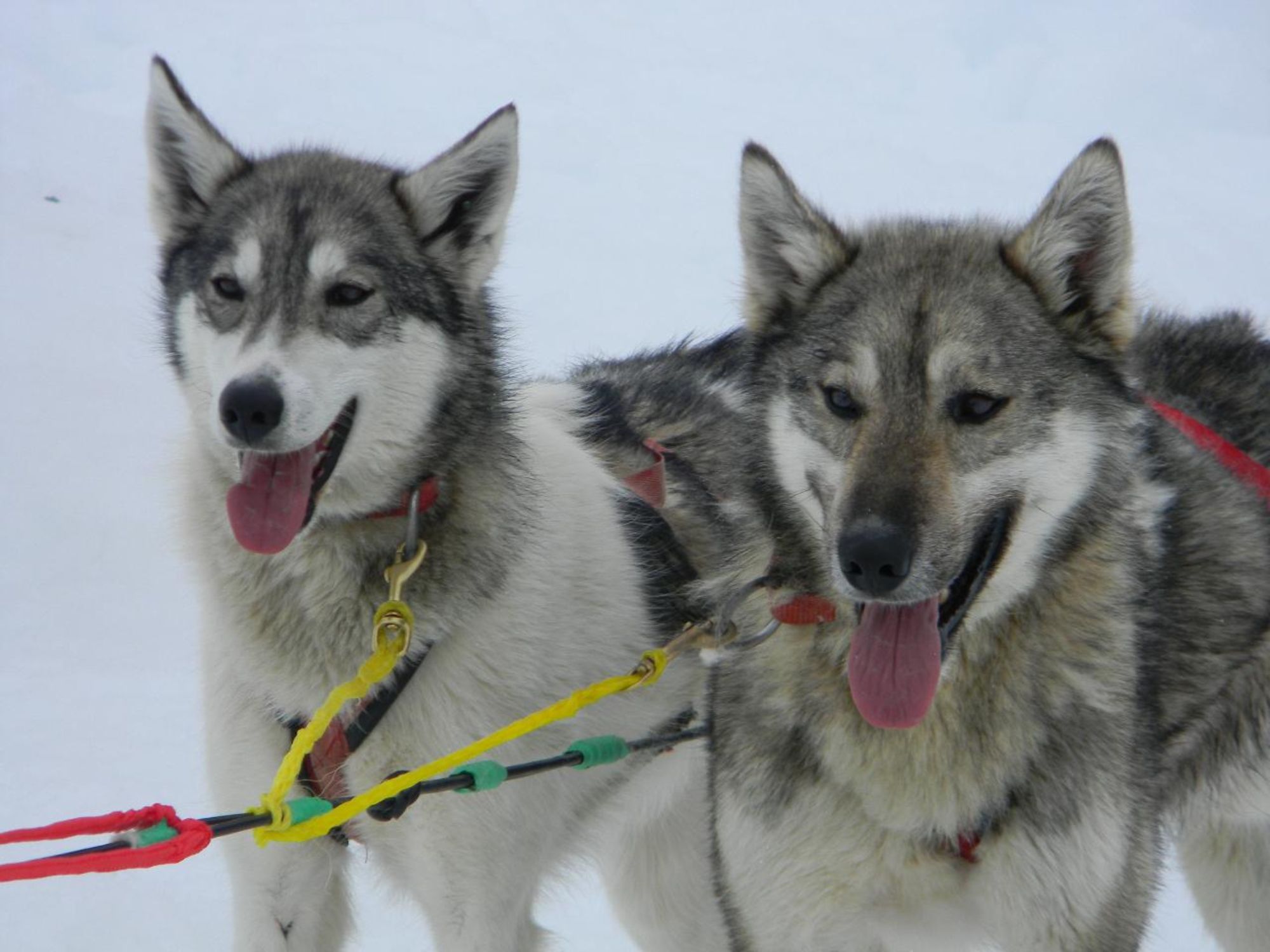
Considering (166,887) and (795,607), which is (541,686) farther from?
(166,887)

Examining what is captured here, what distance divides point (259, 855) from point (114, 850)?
69cm

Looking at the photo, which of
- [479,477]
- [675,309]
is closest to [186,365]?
[479,477]

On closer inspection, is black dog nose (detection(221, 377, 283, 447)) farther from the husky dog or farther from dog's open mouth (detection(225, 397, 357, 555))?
dog's open mouth (detection(225, 397, 357, 555))

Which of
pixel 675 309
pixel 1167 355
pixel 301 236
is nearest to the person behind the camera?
pixel 301 236

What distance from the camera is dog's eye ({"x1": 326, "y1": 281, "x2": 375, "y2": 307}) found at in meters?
2.59

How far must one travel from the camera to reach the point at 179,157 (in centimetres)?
282

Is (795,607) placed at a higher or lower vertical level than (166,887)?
higher

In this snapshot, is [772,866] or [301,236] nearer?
[772,866]

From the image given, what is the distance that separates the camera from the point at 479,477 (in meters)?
2.75

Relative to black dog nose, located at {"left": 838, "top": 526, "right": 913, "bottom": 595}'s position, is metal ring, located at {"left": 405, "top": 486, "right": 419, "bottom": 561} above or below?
below

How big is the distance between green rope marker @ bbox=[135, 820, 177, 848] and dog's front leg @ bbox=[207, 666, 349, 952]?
54 centimetres

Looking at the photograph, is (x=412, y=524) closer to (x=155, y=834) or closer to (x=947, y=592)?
(x=155, y=834)

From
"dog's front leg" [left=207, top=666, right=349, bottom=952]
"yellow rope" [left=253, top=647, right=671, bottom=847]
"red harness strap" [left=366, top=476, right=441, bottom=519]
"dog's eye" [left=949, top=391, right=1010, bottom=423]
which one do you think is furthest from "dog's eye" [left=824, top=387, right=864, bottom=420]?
"dog's front leg" [left=207, top=666, right=349, bottom=952]

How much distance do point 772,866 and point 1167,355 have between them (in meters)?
1.70
